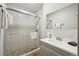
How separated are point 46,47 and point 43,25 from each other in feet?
1.17

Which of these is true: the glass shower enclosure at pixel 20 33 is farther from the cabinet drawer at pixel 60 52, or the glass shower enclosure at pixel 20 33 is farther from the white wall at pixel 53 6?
the cabinet drawer at pixel 60 52

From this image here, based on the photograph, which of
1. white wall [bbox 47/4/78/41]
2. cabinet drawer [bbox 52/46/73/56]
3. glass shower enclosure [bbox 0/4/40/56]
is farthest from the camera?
glass shower enclosure [bbox 0/4/40/56]

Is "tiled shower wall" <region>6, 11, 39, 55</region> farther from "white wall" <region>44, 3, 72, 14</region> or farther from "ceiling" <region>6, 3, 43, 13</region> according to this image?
"white wall" <region>44, 3, 72, 14</region>

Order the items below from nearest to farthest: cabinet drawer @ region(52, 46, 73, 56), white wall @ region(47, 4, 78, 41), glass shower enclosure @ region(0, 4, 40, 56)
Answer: cabinet drawer @ region(52, 46, 73, 56) < white wall @ region(47, 4, 78, 41) < glass shower enclosure @ region(0, 4, 40, 56)

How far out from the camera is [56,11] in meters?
1.22

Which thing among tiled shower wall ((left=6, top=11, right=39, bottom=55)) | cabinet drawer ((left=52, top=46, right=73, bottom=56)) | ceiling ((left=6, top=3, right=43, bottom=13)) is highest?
ceiling ((left=6, top=3, right=43, bottom=13))

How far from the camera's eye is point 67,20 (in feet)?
3.77

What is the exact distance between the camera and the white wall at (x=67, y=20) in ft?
3.53

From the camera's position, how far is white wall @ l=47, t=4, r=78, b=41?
1.08 meters

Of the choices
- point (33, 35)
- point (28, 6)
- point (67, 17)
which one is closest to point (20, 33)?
point (33, 35)

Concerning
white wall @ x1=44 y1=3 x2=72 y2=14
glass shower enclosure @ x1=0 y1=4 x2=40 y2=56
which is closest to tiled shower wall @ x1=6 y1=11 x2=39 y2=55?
glass shower enclosure @ x1=0 y1=4 x2=40 y2=56

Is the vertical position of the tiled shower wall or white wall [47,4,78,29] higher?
white wall [47,4,78,29]

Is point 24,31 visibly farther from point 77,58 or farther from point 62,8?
point 77,58

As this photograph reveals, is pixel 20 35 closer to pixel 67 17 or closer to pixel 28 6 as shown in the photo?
pixel 28 6
